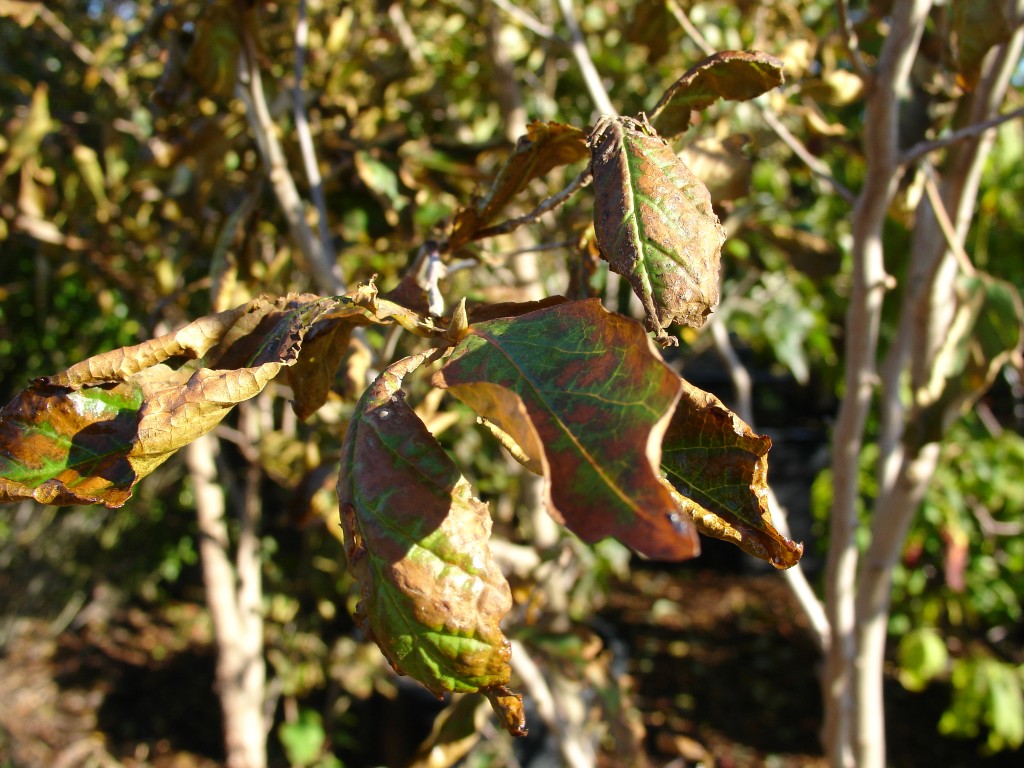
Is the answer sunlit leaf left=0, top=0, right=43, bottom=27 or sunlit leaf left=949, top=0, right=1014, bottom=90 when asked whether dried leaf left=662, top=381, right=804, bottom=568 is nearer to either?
sunlit leaf left=949, top=0, right=1014, bottom=90

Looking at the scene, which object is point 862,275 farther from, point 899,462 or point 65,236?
point 65,236

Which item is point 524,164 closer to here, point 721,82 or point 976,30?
point 721,82

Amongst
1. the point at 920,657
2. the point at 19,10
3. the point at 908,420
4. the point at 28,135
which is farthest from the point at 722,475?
the point at 920,657

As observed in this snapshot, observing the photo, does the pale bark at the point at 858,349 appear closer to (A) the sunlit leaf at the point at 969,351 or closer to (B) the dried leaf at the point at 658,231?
(A) the sunlit leaf at the point at 969,351

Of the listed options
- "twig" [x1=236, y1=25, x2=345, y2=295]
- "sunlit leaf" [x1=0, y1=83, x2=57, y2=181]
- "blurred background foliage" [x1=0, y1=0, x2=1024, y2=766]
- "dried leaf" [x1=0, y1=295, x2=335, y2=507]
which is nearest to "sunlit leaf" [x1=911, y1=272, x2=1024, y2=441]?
"blurred background foliage" [x1=0, y1=0, x2=1024, y2=766]

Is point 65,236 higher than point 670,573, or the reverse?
point 65,236

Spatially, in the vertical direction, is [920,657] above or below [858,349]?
below

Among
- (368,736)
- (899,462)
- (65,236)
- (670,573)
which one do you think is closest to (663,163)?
(899,462)
